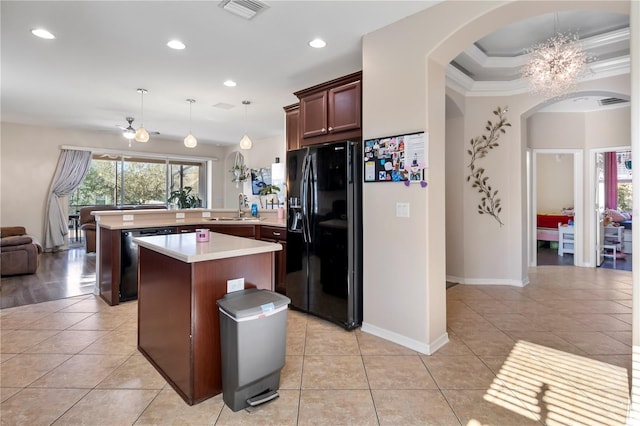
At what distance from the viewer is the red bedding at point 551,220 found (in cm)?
706

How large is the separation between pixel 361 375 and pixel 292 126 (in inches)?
124

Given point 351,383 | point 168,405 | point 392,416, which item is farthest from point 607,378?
point 168,405

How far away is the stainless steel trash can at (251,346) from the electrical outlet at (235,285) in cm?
8

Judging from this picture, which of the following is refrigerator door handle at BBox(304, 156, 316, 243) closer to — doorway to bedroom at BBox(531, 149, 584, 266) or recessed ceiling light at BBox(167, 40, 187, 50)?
recessed ceiling light at BBox(167, 40, 187, 50)

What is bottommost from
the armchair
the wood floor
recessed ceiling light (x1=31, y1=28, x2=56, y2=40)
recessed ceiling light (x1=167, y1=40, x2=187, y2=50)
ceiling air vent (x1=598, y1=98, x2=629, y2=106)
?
the wood floor

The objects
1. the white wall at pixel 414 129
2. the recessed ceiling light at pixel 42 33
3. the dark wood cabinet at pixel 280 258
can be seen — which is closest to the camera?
the white wall at pixel 414 129

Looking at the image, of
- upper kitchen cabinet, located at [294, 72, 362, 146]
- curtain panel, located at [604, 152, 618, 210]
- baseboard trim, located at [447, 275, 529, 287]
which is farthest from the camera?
curtain panel, located at [604, 152, 618, 210]

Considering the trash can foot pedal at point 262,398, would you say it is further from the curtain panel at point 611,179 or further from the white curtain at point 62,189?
the curtain panel at point 611,179

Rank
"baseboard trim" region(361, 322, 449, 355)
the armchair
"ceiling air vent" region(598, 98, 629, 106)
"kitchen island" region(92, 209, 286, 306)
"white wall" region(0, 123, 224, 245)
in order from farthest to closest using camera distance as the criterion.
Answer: "white wall" region(0, 123, 224, 245)
"ceiling air vent" region(598, 98, 629, 106)
the armchair
"kitchen island" region(92, 209, 286, 306)
"baseboard trim" region(361, 322, 449, 355)

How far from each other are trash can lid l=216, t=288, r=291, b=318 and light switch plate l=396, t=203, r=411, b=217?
124 cm

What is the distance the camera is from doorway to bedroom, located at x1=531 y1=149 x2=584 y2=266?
18.7ft

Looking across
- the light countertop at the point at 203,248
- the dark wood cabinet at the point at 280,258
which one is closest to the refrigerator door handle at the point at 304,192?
the dark wood cabinet at the point at 280,258

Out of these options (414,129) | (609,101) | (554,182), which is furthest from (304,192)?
(554,182)

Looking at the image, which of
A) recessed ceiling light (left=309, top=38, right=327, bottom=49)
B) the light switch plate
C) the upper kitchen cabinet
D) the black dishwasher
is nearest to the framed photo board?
the light switch plate
